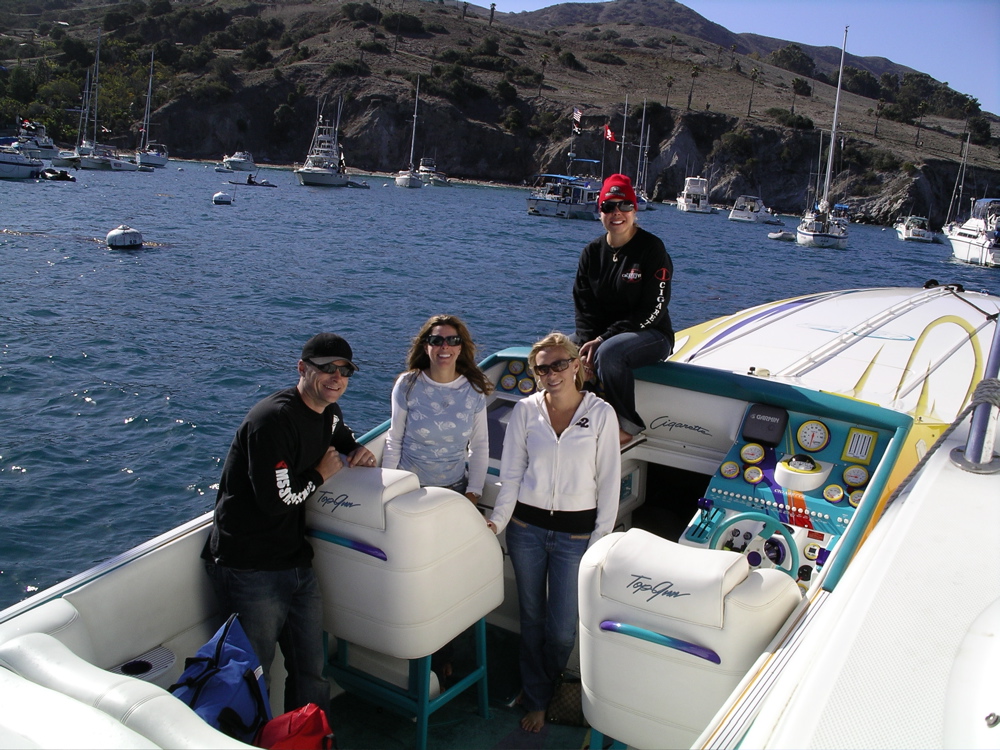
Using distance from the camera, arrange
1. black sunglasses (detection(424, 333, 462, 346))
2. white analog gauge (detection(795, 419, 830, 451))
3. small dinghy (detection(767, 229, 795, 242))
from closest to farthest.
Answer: black sunglasses (detection(424, 333, 462, 346)) < white analog gauge (detection(795, 419, 830, 451)) < small dinghy (detection(767, 229, 795, 242))

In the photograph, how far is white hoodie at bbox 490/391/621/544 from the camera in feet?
11.9

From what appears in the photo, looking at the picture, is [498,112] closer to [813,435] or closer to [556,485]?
[813,435]

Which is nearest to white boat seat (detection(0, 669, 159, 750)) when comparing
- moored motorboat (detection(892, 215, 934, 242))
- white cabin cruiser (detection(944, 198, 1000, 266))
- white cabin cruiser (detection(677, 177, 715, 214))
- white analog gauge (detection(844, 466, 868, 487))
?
white analog gauge (detection(844, 466, 868, 487))

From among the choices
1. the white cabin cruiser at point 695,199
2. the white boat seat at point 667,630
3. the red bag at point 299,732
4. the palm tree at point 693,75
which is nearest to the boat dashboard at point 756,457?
the white boat seat at point 667,630

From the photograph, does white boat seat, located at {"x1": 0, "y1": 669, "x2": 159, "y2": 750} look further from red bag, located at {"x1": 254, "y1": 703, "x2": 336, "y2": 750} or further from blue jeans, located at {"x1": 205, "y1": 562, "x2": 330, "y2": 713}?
blue jeans, located at {"x1": 205, "y1": 562, "x2": 330, "y2": 713}

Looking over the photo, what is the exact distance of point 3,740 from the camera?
2.04 meters

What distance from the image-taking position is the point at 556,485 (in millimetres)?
3643

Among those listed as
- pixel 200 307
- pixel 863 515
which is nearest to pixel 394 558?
pixel 863 515

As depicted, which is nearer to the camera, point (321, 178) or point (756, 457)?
point (756, 457)

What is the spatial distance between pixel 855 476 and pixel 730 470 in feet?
2.10

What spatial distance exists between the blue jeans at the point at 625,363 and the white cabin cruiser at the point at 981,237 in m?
47.1

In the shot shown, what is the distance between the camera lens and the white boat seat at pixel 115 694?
2092 millimetres

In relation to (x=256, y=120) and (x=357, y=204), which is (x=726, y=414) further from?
(x=256, y=120)

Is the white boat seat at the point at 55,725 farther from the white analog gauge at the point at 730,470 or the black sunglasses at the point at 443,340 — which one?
the white analog gauge at the point at 730,470
